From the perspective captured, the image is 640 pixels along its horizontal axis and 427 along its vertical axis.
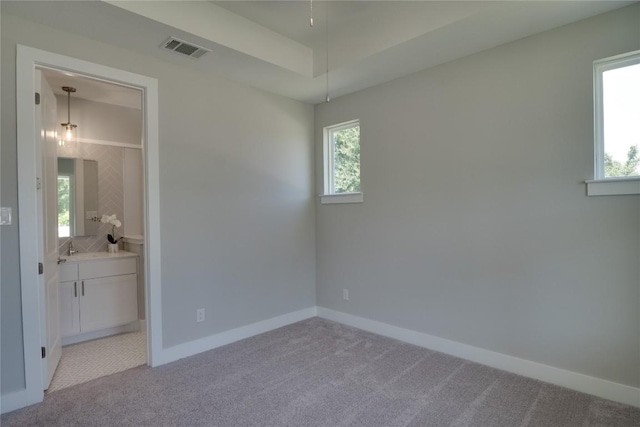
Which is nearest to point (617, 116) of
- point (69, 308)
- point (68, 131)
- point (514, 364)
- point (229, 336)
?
point (514, 364)

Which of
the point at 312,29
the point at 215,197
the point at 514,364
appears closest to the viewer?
the point at 514,364

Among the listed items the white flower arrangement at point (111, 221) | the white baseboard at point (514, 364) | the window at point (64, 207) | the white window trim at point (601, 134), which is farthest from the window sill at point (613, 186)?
the window at point (64, 207)

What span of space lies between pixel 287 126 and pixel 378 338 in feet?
8.09

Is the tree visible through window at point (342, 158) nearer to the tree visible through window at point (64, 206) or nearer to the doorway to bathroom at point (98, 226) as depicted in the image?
the doorway to bathroom at point (98, 226)

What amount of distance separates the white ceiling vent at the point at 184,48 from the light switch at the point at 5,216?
5.14 feet

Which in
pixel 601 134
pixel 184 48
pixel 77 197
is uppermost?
pixel 184 48

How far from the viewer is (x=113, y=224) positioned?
390 cm

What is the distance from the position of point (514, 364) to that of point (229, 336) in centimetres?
247

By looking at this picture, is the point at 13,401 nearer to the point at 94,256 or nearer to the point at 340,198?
the point at 94,256

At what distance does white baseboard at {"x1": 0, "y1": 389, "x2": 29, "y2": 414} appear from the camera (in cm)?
211

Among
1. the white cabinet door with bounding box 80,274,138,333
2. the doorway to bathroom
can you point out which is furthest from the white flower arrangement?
the white cabinet door with bounding box 80,274,138,333

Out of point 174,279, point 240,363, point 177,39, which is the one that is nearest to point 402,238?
point 240,363

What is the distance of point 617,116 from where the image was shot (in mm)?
2219

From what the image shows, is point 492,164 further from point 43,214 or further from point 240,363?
point 43,214
